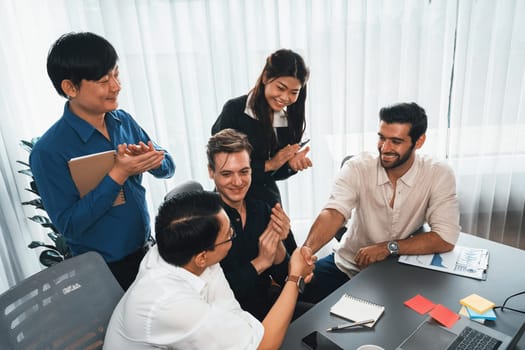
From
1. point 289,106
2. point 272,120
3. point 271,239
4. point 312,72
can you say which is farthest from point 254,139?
point 312,72

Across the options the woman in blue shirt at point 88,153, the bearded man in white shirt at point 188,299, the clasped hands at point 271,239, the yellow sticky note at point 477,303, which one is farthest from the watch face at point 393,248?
the woman in blue shirt at point 88,153

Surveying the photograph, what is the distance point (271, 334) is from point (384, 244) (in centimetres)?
77

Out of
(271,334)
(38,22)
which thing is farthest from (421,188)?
(38,22)

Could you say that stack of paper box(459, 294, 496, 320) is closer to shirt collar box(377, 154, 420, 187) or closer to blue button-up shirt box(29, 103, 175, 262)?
shirt collar box(377, 154, 420, 187)

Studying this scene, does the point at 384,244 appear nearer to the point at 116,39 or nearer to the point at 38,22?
the point at 116,39

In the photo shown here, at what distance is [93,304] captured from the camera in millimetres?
1075

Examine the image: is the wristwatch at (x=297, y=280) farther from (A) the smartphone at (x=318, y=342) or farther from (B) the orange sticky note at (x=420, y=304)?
(B) the orange sticky note at (x=420, y=304)

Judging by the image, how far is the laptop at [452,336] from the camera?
959mm

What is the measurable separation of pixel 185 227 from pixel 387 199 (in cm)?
115

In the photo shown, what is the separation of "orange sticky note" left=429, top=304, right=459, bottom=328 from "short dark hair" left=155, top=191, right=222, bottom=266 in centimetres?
75

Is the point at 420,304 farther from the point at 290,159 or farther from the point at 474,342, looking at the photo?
the point at 290,159

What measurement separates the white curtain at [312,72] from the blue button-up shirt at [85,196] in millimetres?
1129

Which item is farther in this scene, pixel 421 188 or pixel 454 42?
pixel 454 42

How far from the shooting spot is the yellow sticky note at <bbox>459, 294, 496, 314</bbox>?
1085mm
